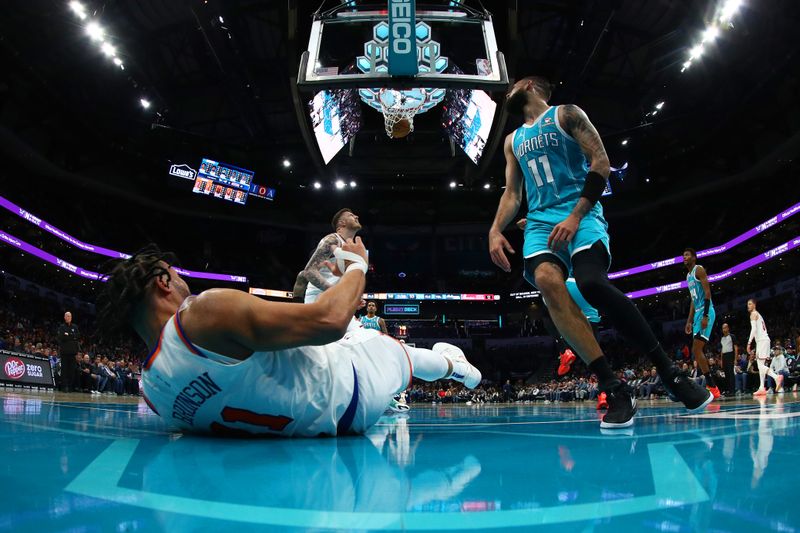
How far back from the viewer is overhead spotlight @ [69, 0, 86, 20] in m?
12.0

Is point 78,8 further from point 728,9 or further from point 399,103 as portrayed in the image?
point 728,9

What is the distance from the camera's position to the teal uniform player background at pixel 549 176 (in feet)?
8.58

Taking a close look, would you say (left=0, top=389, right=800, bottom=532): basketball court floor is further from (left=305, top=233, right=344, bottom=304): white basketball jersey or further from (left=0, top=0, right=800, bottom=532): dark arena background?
(left=305, top=233, right=344, bottom=304): white basketball jersey

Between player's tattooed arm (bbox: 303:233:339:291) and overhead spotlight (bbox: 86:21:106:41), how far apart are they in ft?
40.1

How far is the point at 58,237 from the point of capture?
2073 cm

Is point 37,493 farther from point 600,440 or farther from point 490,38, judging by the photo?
point 490,38

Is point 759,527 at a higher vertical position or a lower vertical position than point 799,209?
lower

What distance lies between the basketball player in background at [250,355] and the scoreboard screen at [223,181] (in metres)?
23.5

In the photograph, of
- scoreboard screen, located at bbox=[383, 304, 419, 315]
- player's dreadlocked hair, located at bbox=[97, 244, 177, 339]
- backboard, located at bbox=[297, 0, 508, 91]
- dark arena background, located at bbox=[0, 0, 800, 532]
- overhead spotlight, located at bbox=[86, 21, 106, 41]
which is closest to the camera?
dark arena background, located at bbox=[0, 0, 800, 532]

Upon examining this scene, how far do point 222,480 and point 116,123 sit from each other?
73.8 ft

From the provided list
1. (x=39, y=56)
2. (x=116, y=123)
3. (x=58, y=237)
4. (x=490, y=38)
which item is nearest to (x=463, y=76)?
(x=490, y=38)

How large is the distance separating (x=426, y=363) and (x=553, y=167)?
124 centimetres

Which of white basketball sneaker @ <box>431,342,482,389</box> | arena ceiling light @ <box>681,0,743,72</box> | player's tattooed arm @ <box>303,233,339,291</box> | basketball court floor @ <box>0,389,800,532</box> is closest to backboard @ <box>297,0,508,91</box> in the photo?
player's tattooed arm @ <box>303,233,339,291</box>

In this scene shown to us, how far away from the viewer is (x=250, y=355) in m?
1.43
